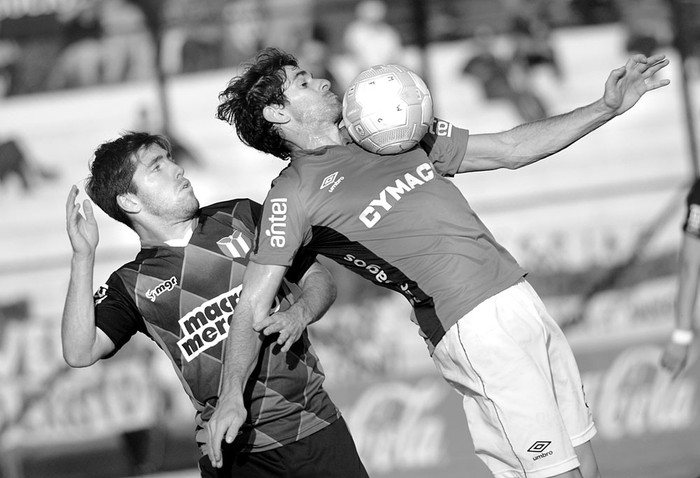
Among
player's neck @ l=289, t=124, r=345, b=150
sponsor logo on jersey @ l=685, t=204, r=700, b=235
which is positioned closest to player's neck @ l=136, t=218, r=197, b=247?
player's neck @ l=289, t=124, r=345, b=150

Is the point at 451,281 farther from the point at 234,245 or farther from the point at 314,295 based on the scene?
the point at 234,245

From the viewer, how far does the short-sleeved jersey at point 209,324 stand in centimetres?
343

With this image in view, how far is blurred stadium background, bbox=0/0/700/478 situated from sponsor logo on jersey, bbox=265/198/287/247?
396 centimetres

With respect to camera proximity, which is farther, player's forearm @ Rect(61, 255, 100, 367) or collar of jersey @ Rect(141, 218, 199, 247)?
collar of jersey @ Rect(141, 218, 199, 247)

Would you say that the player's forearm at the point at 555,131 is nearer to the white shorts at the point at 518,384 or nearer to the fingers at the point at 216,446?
the white shorts at the point at 518,384

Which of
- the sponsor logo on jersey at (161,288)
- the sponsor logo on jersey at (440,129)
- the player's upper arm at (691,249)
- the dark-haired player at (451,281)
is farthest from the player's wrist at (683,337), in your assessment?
the sponsor logo on jersey at (161,288)

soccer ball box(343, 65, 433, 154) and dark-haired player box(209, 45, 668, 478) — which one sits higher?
soccer ball box(343, 65, 433, 154)

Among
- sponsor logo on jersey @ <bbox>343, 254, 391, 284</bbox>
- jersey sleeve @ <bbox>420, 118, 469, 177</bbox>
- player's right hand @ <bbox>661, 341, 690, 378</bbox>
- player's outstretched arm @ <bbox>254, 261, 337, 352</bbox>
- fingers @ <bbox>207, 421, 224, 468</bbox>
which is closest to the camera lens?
fingers @ <bbox>207, 421, 224, 468</bbox>

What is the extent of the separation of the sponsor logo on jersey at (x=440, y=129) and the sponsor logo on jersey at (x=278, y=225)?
648 mm

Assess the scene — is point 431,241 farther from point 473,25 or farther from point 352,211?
point 473,25

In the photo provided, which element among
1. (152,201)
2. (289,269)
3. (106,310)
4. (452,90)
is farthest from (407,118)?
(452,90)

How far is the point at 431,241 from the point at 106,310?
3.95 ft

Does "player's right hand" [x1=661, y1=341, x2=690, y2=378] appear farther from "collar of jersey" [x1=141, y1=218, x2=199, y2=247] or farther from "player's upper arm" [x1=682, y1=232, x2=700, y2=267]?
"collar of jersey" [x1=141, y1=218, x2=199, y2=247]

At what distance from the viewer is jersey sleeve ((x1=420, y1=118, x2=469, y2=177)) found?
346cm
